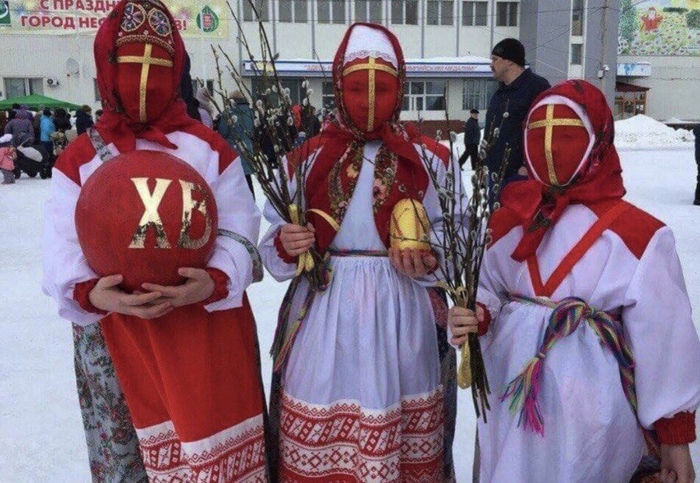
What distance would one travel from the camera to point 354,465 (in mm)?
1822

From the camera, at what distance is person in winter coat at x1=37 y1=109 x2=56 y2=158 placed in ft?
40.4

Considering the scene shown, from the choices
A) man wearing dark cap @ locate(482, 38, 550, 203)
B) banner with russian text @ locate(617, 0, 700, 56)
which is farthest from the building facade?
man wearing dark cap @ locate(482, 38, 550, 203)

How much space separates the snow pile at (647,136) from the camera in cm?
1849

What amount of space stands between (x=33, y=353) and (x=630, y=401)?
327 centimetres

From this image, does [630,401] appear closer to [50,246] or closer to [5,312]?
[50,246]

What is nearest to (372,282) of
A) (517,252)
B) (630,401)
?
(517,252)

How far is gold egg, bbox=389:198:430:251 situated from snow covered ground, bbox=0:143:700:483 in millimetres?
1147

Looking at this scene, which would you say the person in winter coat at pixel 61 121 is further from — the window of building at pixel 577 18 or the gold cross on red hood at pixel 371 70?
the window of building at pixel 577 18

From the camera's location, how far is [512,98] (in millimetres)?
3990

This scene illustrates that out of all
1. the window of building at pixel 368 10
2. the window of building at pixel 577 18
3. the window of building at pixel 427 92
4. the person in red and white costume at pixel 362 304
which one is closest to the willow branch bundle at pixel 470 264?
the person in red and white costume at pixel 362 304

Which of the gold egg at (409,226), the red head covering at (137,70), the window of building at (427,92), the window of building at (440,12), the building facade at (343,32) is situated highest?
the window of building at (440,12)

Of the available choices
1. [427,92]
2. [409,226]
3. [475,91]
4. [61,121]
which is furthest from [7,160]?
[475,91]

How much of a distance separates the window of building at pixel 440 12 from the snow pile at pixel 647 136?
9.34 metres

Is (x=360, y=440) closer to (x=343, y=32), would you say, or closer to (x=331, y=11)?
(x=343, y=32)
